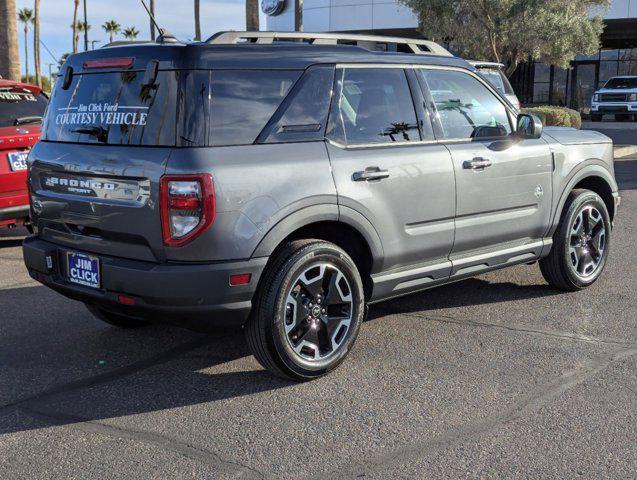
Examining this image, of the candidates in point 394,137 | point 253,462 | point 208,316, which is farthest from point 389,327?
point 253,462

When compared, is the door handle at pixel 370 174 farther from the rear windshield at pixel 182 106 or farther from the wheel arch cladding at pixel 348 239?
the rear windshield at pixel 182 106

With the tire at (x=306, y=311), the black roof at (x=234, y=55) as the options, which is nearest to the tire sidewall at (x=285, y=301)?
the tire at (x=306, y=311)

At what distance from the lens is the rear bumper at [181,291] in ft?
12.5

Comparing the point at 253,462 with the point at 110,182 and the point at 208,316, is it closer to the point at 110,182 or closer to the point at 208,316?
the point at 208,316

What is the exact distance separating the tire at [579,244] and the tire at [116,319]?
315 centimetres

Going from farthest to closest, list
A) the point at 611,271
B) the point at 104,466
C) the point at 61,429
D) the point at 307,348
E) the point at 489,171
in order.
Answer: the point at 611,271
the point at 489,171
the point at 307,348
the point at 61,429
the point at 104,466

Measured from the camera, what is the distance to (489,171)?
5180 millimetres

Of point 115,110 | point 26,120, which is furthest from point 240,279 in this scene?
point 26,120

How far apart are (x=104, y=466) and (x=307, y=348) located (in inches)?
53.9

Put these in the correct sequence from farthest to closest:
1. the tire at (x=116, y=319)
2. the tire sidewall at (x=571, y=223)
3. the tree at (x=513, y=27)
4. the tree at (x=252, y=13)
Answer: the tree at (x=513, y=27) < the tree at (x=252, y=13) < the tire sidewall at (x=571, y=223) < the tire at (x=116, y=319)

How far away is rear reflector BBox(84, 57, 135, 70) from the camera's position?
414 cm

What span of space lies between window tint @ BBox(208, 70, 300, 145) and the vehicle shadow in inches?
41.6

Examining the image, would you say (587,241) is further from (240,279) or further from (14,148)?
(14,148)

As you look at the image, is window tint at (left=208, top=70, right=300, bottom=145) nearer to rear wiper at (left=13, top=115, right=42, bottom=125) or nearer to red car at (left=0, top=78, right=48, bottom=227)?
red car at (left=0, top=78, right=48, bottom=227)
